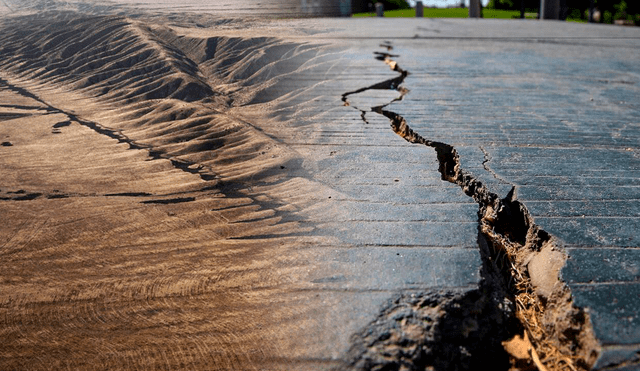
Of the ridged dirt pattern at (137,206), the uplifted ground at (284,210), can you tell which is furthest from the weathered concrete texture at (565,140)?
the ridged dirt pattern at (137,206)

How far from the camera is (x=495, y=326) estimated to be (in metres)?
1.52

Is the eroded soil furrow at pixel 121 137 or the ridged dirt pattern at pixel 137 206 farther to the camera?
the eroded soil furrow at pixel 121 137

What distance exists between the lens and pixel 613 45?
7430 mm

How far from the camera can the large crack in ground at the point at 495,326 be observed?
1351mm

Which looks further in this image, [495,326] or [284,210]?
[284,210]

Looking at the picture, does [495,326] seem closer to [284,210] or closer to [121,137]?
[284,210]

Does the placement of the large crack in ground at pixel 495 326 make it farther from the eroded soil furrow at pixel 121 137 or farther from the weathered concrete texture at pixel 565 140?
the eroded soil furrow at pixel 121 137

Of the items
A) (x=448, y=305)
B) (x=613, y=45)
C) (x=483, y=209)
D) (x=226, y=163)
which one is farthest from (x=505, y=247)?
(x=613, y=45)

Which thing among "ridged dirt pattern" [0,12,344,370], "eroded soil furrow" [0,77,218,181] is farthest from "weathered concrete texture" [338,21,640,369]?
"eroded soil furrow" [0,77,218,181]

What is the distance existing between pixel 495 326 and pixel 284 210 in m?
1.00

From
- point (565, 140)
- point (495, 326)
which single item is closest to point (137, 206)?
point (495, 326)

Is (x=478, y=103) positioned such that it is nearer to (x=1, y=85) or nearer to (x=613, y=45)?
(x=1, y=85)

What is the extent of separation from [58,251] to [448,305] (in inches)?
57.6

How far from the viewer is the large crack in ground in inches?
53.2
